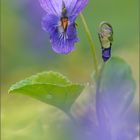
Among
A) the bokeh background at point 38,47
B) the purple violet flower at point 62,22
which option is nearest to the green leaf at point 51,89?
the purple violet flower at point 62,22

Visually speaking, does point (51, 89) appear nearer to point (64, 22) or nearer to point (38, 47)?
point (64, 22)

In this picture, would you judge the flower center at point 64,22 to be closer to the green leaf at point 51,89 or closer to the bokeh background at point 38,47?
the green leaf at point 51,89

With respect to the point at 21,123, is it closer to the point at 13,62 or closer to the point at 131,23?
the point at 13,62

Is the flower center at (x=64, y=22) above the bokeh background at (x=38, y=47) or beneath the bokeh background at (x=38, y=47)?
beneath

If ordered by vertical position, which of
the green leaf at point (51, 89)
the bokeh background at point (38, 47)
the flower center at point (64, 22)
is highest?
the bokeh background at point (38, 47)

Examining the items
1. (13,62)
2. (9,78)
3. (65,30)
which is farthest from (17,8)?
(65,30)
